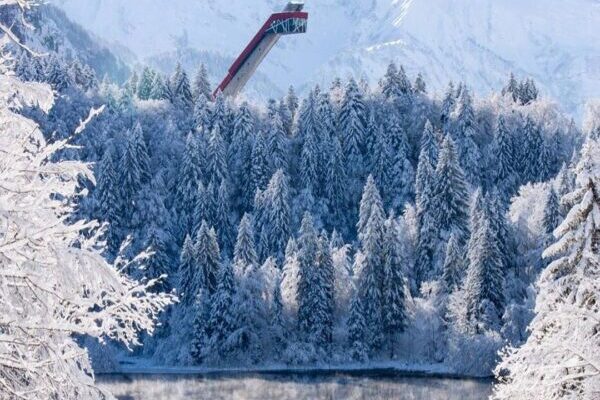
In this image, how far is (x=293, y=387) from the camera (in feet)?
253

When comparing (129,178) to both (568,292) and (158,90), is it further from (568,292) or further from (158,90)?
(568,292)

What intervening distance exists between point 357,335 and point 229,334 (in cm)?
978

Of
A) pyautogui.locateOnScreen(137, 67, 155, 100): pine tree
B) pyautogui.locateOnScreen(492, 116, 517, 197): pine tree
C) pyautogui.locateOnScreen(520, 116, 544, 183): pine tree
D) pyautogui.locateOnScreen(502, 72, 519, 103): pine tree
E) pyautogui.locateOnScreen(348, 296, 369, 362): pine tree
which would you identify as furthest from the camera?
pyautogui.locateOnScreen(137, 67, 155, 100): pine tree

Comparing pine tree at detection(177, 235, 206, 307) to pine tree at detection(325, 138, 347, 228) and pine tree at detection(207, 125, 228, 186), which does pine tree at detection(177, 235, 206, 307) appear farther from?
pine tree at detection(325, 138, 347, 228)

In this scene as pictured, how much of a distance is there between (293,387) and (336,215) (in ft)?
125

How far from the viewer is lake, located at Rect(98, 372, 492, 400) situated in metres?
72.5

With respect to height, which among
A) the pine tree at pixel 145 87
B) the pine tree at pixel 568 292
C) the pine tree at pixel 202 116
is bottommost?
the pine tree at pixel 568 292

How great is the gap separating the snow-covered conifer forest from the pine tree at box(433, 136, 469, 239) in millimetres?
158

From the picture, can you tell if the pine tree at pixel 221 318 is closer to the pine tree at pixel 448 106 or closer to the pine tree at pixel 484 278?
the pine tree at pixel 484 278

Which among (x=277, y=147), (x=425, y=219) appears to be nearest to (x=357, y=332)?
(x=425, y=219)

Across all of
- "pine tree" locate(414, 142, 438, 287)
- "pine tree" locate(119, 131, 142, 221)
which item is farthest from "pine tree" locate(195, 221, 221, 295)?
"pine tree" locate(414, 142, 438, 287)

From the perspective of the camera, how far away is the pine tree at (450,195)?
105 metres

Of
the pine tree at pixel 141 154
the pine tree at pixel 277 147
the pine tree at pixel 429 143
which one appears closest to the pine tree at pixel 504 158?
the pine tree at pixel 429 143

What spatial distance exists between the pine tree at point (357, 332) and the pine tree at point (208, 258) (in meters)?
11.2
